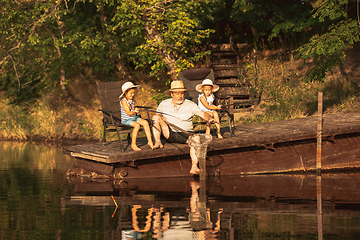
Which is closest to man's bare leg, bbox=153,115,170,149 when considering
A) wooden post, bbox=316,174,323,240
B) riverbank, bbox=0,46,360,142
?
wooden post, bbox=316,174,323,240

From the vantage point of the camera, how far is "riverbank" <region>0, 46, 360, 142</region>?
663 inches

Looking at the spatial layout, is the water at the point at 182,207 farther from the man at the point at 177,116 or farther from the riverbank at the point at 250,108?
the riverbank at the point at 250,108

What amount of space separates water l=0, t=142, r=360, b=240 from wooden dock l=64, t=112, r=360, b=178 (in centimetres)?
30

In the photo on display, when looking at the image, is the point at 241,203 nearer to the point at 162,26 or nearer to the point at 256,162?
the point at 256,162

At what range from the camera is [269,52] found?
21.9 metres

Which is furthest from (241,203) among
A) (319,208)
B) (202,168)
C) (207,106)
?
(207,106)

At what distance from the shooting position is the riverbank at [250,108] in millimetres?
16844

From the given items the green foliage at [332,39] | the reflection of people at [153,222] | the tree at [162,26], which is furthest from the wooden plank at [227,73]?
the reflection of people at [153,222]

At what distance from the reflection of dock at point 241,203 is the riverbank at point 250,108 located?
20.0 ft

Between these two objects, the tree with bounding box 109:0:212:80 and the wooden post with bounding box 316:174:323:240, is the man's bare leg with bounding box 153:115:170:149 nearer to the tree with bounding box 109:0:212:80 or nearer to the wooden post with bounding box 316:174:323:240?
the wooden post with bounding box 316:174:323:240

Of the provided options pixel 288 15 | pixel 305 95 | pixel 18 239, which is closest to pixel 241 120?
pixel 305 95

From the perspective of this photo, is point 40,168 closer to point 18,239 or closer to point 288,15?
point 18,239

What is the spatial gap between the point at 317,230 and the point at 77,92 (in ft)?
56.4

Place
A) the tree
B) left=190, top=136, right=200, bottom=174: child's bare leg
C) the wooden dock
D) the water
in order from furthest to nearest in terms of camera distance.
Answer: the tree, the wooden dock, left=190, top=136, right=200, bottom=174: child's bare leg, the water
